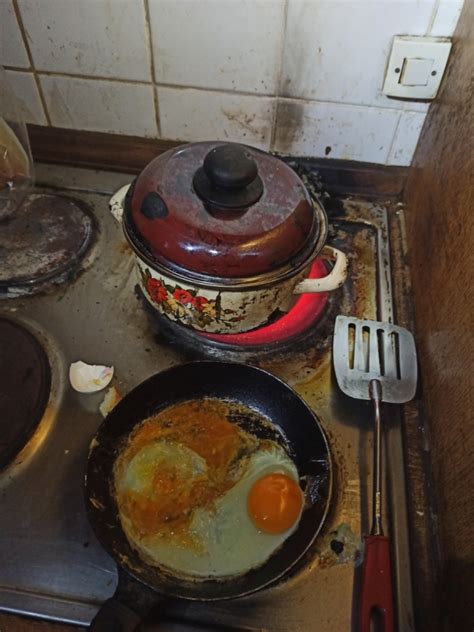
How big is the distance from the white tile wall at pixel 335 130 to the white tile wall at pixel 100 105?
22cm

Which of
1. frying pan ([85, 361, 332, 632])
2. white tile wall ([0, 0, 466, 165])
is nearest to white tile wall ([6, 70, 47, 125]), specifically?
white tile wall ([0, 0, 466, 165])

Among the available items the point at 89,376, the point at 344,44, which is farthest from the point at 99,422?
the point at 344,44

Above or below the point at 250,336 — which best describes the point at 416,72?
above

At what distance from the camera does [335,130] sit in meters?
0.82

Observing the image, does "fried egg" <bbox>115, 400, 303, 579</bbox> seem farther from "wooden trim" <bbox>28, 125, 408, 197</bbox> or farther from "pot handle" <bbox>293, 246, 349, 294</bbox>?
"wooden trim" <bbox>28, 125, 408, 197</bbox>

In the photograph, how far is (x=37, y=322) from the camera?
0.71 metres

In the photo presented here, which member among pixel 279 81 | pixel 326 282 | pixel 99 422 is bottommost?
pixel 99 422

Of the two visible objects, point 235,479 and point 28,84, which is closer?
point 235,479

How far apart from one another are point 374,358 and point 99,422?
351mm

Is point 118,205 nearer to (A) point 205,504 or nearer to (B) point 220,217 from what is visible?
(B) point 220,217

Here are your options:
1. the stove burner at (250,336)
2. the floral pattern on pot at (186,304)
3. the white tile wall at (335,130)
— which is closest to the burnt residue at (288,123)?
the white tile wall at (335,130)

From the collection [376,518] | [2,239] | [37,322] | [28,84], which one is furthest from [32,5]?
[376,518]

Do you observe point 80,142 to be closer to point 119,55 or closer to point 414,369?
point 119,55

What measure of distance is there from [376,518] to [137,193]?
0.44 m
